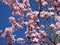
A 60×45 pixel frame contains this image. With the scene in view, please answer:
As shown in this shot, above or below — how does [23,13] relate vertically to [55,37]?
above

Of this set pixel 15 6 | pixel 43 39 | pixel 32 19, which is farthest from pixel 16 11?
pixel 43 39

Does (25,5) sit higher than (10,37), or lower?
higher

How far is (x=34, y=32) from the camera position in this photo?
8055mm

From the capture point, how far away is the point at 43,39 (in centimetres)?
812

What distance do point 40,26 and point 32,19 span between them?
1.41 feet

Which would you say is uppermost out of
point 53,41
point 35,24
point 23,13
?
point 23,13

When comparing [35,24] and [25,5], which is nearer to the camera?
[35,24]

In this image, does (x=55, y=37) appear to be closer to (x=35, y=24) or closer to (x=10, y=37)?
(x=35, y=24)

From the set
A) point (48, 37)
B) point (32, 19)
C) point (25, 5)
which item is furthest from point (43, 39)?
point (25, 5)

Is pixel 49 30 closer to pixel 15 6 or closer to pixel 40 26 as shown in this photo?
pixel 40 26

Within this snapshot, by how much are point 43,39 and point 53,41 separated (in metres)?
0.34

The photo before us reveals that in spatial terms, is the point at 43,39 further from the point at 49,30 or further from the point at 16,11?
the point at 16,11

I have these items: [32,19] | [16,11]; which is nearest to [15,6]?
[16,11]

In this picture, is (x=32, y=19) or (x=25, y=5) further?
(x=25, y=5)
